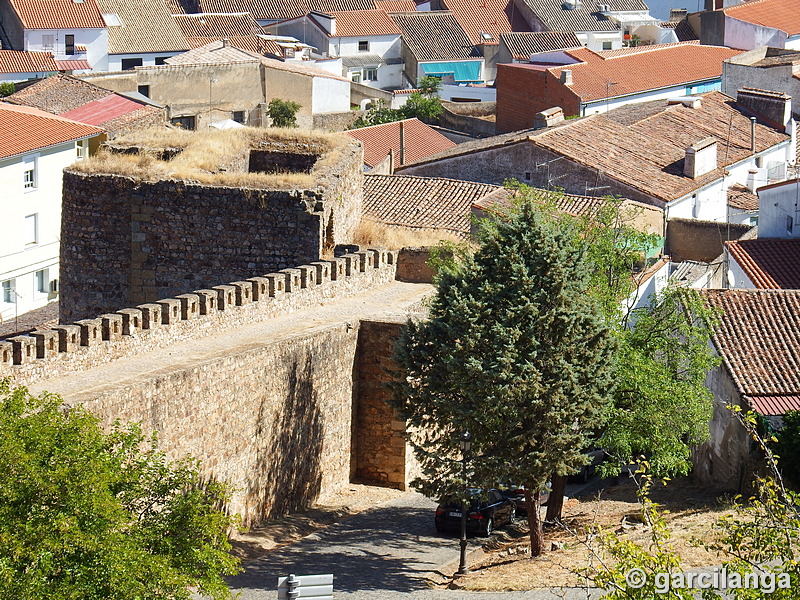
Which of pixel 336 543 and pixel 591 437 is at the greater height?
pixel 591 437

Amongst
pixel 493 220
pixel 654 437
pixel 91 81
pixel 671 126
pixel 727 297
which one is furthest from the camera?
pixel 91 81

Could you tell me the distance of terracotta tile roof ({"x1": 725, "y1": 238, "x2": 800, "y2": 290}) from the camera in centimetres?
3002

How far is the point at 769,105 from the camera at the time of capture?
48.1 meters

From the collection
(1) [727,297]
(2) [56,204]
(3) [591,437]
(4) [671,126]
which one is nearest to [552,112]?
→ (4) [671,126]

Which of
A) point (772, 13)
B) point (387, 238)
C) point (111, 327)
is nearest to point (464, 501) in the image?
point (111, 327)

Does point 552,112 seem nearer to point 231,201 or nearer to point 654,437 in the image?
point 231,201

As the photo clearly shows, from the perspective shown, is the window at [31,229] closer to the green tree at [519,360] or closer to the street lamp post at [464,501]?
the green tree at [519,360]

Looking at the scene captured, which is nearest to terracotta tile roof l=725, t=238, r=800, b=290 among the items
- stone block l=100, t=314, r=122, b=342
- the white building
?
stone block l=100, t=314, r=122, b=342

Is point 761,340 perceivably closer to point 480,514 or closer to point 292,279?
point 480,514

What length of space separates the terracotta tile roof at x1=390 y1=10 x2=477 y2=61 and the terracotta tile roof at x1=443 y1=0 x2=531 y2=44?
819 millimetres

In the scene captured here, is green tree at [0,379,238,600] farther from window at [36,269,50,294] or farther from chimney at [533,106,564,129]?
chimney at [533,106,564,129]

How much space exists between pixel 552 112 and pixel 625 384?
97.7 feet

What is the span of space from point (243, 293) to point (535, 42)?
5960 cm

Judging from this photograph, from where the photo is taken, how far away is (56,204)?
4478 centimetres
